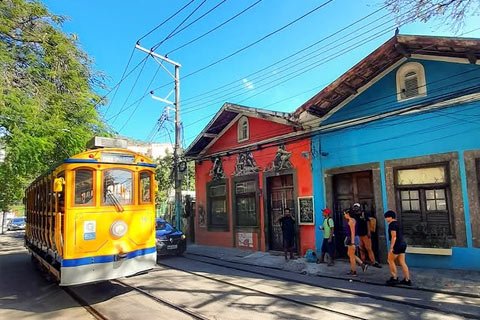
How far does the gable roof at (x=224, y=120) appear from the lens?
14.0 m

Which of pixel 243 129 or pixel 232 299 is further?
pixel 243 129

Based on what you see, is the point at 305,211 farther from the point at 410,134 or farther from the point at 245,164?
the point at 410,134

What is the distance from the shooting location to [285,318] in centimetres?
619

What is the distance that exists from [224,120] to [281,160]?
419 cm

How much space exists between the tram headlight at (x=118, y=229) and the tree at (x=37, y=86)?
3.50 metres

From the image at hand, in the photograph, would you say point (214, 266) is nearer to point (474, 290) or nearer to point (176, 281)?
point (176, 281)

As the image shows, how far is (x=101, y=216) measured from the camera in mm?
7812

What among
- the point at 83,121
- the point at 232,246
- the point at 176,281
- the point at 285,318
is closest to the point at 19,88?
the point at 83,121

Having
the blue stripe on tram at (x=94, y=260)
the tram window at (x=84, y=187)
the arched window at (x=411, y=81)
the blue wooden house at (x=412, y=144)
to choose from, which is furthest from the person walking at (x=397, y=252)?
the tram window at (x=84, y=187)

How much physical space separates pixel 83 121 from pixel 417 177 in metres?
10.5

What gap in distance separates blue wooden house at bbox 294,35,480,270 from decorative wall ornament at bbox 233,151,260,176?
3.47 m

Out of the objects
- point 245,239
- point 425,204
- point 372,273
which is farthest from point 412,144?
point 245,239

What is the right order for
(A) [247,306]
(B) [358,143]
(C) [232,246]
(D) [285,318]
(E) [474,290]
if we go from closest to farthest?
(D) [285,318], (A) [247,306], (E) [474,290], (B) [358,143], (C) [232,246]

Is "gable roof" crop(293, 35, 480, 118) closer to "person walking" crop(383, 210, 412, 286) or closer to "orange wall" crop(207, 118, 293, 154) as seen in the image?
"orange wall" crop(207, 118, 293, 154)
